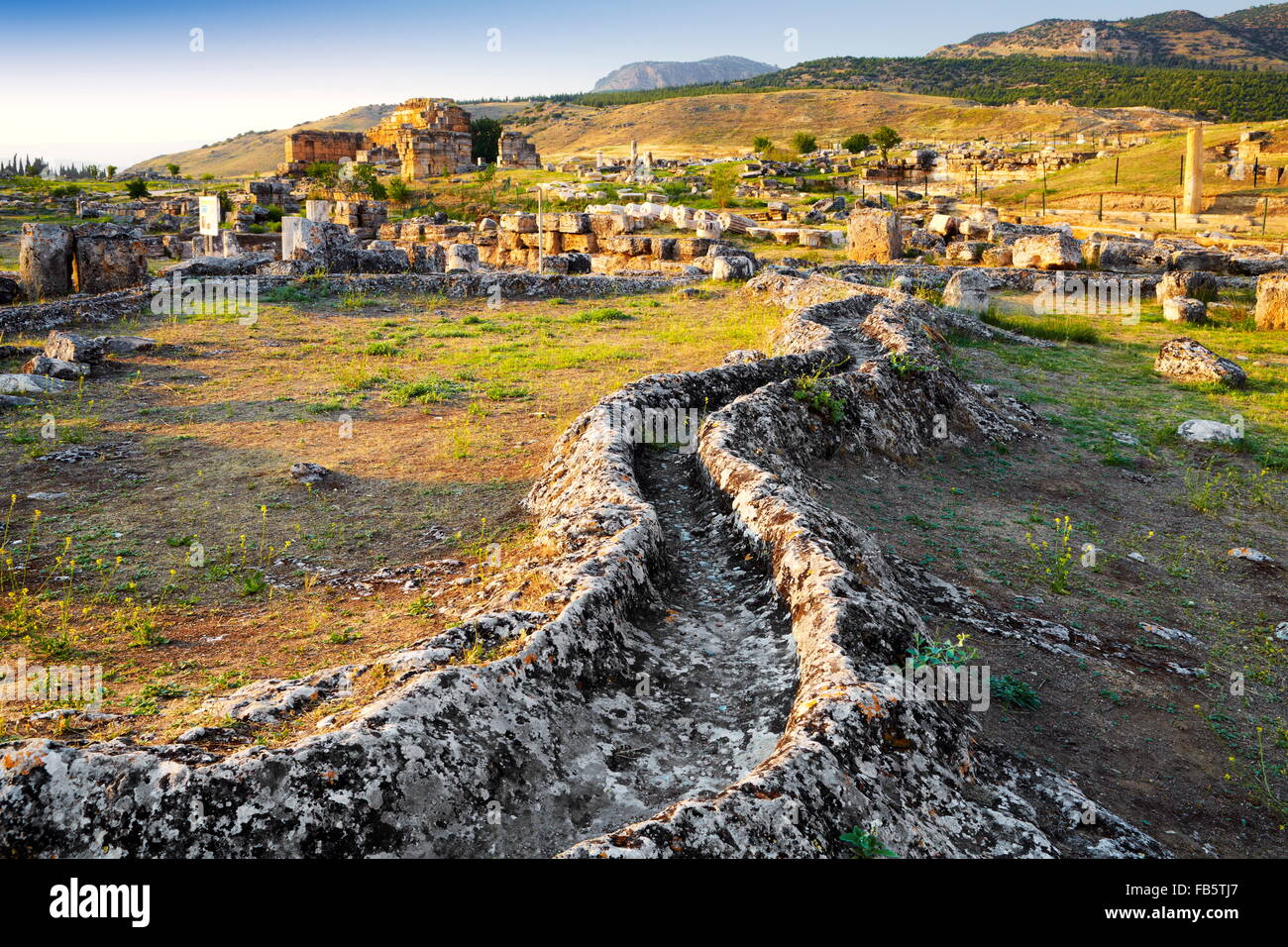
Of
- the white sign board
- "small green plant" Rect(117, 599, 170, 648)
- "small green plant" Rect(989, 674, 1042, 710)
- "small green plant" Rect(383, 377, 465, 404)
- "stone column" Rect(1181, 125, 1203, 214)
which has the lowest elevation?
"small green plant" Rect(989, 674, 1042, 710)

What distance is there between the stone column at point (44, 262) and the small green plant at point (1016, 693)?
21132 millimetres

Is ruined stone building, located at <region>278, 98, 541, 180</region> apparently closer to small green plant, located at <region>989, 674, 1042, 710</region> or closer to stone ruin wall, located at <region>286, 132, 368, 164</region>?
stone ruin wall, located at <region>286, 132, 368, 164</region>

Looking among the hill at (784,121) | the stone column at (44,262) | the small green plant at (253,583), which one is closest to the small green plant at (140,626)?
the small green plant at (253,583)

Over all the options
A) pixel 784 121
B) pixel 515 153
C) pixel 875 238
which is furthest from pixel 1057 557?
pixel 784 121

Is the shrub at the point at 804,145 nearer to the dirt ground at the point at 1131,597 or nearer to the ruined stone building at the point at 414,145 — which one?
the ruined stone building at the point at 414,145

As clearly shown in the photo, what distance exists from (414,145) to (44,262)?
141ft

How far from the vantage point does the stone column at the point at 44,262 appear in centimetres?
1870

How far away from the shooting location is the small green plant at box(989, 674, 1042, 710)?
510cm

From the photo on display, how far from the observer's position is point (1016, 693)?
5.15m

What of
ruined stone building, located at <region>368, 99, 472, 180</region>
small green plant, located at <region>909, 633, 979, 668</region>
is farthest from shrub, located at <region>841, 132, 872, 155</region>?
small green plant, located at <region>909, 633, 979, 668</region>

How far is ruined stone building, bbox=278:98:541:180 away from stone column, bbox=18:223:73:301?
136 ft
